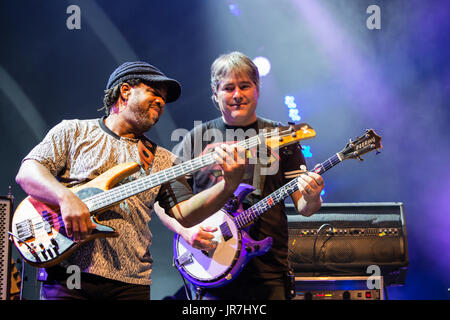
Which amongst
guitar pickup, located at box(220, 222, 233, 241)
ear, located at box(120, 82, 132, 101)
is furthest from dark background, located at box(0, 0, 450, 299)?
ear, located at box(120, 82, 132, 101)

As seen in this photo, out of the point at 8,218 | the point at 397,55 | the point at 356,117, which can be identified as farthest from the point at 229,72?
the point at 397,55

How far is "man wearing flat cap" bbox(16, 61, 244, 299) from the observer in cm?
219

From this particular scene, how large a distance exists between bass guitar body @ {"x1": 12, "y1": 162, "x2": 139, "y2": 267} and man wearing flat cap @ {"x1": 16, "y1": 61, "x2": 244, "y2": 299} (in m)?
0.06

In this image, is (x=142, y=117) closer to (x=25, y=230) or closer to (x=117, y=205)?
(x=117, y=205)

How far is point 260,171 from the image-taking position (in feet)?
10.4

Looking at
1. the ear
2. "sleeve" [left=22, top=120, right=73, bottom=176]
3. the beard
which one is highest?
the ear

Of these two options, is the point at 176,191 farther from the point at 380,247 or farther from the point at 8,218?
the point at 380,247

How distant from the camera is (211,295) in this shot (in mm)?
3021

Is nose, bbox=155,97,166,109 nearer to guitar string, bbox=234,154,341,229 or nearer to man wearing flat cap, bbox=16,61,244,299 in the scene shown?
man wearing flat cap, bbox=16,61,244,299

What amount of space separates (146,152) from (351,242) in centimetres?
225

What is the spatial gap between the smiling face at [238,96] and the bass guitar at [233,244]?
1.77ft

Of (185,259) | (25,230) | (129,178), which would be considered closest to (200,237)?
(185,259)

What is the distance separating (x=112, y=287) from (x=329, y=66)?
15.0 feet

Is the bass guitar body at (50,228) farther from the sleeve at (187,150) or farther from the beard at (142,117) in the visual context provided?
the sleeve at (187,150)
